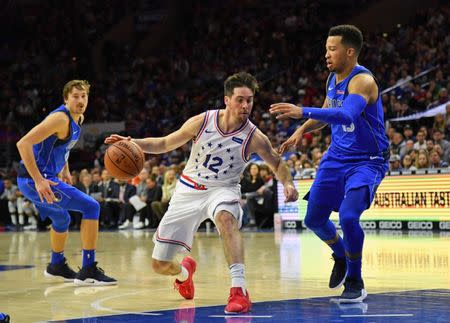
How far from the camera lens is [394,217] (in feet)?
53.1

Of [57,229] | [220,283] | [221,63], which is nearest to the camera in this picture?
[220,283]

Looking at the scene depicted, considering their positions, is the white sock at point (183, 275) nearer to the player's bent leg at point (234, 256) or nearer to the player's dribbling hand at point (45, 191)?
the player's bent leg at point (234, 256)

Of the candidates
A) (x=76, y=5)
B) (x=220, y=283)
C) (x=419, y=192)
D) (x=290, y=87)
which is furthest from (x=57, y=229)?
(x=76, y=5)

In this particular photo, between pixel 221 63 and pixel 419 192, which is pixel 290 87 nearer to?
pixel 221 63

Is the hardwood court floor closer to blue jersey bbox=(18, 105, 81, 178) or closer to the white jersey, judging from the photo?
the white jersey

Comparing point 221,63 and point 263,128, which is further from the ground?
point 221,63

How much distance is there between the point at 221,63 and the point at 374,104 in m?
20.6

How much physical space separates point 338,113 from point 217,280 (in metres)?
2.82

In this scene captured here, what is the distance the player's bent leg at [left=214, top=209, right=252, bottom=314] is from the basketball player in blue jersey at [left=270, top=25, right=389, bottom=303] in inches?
31.1

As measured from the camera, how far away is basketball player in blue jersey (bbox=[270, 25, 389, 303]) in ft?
22.1

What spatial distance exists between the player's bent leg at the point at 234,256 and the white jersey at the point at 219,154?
0.94ft

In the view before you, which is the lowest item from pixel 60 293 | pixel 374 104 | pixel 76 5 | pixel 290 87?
pixel 60 293

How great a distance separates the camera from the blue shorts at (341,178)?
682 cm

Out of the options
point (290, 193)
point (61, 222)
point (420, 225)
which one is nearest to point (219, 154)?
point (290, 193)
